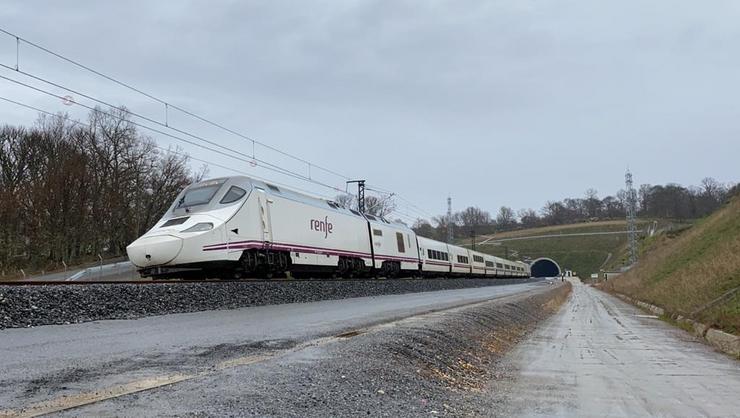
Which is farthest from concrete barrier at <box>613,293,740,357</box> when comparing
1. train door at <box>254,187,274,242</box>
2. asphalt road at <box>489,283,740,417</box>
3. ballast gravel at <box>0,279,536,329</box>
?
train door at <box>254,187,274,242</box>

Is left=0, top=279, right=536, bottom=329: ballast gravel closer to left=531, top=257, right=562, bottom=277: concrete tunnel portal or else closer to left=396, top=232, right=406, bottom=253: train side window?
left=396, top=232, right=406, bottom=253: train side window

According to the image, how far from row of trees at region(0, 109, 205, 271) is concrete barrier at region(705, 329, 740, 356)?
4280cm

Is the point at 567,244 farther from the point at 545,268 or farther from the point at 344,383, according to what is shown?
the point at 344,383

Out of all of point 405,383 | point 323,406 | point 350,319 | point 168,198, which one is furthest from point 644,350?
point 168,198

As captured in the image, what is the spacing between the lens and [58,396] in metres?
4.33

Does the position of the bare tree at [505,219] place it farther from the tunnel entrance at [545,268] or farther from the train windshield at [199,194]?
the train windshield at [199,194]

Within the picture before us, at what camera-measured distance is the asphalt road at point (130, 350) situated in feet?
15.2

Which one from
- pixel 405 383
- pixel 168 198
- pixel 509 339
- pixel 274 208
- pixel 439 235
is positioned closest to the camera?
pixel 405 383

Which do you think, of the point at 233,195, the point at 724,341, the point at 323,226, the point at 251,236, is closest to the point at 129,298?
the point at 251,236

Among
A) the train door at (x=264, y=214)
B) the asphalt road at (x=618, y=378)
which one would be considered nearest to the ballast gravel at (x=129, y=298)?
the train door at (x=264, y=214)

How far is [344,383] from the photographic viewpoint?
17.6ft

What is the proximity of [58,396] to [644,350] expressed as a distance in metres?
11.2

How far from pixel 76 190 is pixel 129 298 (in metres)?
46.2

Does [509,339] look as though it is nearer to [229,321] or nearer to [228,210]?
[229,321]
